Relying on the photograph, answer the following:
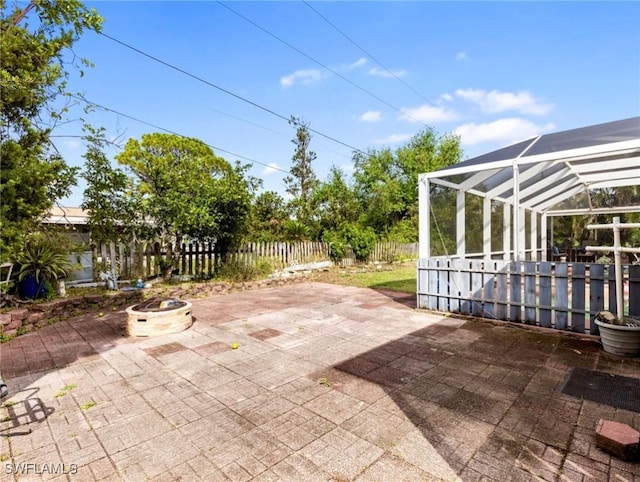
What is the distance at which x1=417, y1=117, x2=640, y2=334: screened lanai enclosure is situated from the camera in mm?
4512

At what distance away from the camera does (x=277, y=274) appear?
10.7m

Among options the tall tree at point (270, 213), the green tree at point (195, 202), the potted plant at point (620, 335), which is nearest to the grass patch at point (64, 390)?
the green tree at point (195, 202)

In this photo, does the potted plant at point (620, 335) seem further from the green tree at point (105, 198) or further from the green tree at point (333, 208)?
the green tree at point (333, 208)

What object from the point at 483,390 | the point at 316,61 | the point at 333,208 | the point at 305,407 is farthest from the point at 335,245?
the point at 305,407

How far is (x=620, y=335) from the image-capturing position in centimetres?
377

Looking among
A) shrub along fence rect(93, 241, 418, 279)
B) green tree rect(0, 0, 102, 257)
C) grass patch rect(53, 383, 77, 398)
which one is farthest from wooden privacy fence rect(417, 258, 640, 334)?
green tree rect(0, 0, 102, 257)

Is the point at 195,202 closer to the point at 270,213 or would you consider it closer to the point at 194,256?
the point at 194,256

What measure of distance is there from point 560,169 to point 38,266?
35.4 feet

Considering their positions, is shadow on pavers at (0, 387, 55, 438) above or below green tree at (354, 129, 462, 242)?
below

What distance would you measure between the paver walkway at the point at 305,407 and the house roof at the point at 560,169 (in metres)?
2.71

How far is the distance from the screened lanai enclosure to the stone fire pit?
434 cm

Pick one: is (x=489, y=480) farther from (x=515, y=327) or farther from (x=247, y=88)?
(x=247, y=88)

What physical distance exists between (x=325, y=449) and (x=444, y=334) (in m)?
3.19

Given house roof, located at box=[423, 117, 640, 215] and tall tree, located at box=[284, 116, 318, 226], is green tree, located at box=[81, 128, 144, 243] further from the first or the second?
tall tree, located at box=[284, 116, 318, 226]
